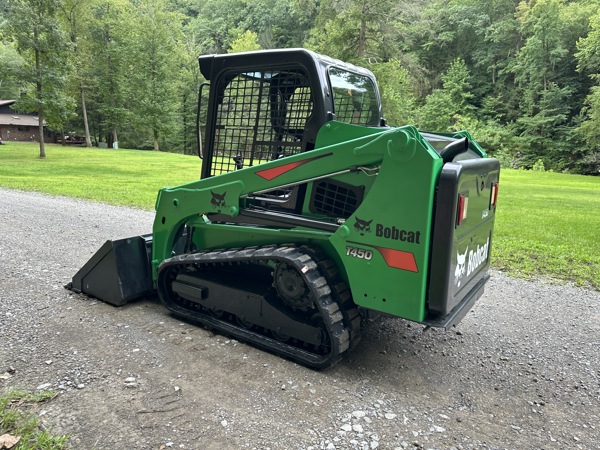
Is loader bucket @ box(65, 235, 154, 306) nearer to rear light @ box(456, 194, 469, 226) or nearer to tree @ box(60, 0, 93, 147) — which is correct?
rear light @ box(456, 194, 469, 226)

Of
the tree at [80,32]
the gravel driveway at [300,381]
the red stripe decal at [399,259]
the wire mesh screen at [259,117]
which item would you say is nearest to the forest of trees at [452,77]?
the tree at [80,32]

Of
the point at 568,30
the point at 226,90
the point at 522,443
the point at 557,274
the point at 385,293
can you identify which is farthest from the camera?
the point at 568,30

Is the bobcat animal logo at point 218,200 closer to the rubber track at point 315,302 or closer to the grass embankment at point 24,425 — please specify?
the rubber track at point 315,302

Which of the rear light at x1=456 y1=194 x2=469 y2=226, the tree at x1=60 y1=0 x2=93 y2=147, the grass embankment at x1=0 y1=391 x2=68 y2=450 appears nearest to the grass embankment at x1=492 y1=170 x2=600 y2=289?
the rear light at x1=456 y1=194 x2=469 y2=226

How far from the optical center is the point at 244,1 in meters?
75.9

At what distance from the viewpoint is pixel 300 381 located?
9.66 feet

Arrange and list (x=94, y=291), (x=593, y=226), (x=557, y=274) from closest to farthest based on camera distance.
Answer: (x=94, y=291) < (x=557, y=274) < (x=593, y=226)

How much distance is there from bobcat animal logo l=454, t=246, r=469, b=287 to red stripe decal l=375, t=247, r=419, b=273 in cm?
34

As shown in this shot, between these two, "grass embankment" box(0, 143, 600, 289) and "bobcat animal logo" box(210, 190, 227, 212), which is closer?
"bobcat animal logo" box(210, 190, 227, 212)

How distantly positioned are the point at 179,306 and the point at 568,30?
5274 cm

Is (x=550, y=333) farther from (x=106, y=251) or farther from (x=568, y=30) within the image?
(x=568, y=30)

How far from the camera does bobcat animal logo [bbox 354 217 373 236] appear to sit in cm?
284

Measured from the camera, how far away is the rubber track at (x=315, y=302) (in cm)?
297

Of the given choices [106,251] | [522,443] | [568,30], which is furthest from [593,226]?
[568,30]
